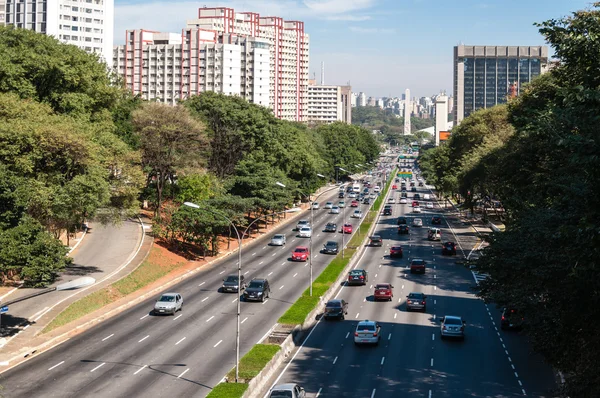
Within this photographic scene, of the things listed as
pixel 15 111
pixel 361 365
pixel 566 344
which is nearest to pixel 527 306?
pixel 566 344

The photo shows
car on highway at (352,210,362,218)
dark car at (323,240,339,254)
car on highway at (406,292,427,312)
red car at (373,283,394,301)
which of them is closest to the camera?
car on highway at (406,292,427,312)

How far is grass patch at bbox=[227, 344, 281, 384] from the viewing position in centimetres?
3269

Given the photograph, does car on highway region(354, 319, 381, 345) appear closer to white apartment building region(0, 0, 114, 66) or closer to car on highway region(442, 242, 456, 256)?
car on highway region(442, 242, 456, 256)

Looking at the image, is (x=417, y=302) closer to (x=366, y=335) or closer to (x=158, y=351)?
(x=366, y=335)

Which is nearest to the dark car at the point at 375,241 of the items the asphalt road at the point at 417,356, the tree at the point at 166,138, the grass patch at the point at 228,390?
the tree at the point at 166,138

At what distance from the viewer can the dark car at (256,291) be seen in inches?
2062

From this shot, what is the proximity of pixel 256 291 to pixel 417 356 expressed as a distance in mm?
16306

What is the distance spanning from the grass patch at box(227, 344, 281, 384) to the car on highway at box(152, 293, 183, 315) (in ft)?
37.1

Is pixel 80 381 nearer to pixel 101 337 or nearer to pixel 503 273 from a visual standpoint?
pixel 101 337

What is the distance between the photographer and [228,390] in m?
30.5

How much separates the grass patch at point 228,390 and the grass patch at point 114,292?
1524 centimetres

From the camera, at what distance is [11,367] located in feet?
117

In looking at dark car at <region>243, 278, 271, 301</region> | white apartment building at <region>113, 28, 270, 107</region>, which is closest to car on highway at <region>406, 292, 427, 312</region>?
dark car at <region>243, 278, 271, 301</region>

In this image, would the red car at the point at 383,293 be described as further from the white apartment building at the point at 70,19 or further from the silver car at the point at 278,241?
the white apartment building at the point at 70,19
